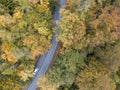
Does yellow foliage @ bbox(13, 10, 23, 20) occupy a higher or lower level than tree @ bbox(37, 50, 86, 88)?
higher

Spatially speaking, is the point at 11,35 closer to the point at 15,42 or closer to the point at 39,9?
the point at 15,42

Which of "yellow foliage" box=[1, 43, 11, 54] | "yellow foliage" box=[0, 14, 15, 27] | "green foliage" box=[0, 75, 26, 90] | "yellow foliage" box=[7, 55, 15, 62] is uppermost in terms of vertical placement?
"yellow foliage" box=[0, 14, 15, 27]

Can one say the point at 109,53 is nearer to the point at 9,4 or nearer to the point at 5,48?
the point at 5,48

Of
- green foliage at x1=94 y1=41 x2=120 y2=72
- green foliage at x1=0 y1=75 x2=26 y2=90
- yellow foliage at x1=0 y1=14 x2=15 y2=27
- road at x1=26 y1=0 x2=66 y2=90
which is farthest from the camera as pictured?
road at x1=26 y1=0 x2=66 y2=90

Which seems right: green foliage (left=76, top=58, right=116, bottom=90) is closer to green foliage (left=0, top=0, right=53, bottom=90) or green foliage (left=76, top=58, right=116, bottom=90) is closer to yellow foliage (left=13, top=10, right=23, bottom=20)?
green foliage (left=0, top=0, right=53, bottom=90)

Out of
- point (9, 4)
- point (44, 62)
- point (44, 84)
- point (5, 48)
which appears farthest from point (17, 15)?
point (44, 84)

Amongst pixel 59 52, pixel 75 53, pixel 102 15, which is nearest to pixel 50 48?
pixel 59 52

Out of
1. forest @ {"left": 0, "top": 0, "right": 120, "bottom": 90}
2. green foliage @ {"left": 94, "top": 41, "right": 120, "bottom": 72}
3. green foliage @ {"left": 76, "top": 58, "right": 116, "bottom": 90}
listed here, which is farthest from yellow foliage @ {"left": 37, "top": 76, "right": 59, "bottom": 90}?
green foliage @ {"left": 94, "top": 41, "right": 120, "bottom": 72}

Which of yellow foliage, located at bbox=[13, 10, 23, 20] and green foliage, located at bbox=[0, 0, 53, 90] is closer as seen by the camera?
yellow foliage, located at bbox=[13, 10, 23, 20]

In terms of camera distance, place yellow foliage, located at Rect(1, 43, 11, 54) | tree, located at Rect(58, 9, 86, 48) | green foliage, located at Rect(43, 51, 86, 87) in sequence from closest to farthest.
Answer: tree, located at Rect(58, 9, 86, 48), yellow foliage, located at Rect(1, 43, 11, 54), green foliage, located at Rect(43, 51, 86, 87)

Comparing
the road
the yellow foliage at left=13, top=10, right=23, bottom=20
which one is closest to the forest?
the yellow foliage at left=13, top=10, right=23, bottom=20
